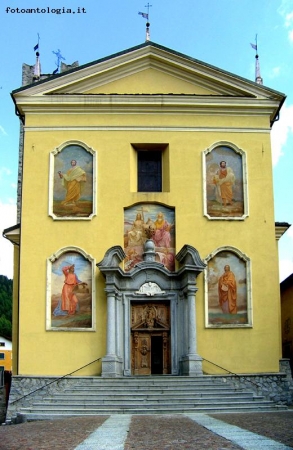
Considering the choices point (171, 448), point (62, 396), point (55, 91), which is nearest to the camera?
point (171, 448)

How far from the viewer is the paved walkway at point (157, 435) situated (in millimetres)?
10148

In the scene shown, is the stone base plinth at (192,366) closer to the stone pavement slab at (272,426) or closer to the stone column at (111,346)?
the stone column at (111,346)

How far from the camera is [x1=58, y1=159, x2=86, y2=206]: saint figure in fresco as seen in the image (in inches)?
894

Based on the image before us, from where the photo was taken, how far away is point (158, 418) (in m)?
16.0

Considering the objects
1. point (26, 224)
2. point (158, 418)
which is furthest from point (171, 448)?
point (26, 224)

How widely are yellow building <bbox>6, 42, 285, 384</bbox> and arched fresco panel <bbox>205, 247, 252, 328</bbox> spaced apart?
0.03m

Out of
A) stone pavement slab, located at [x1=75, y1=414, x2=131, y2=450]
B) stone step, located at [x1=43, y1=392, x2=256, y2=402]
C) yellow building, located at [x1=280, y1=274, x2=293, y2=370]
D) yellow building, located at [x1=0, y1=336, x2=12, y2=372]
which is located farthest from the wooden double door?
yellow building, located at [x1=0, y1=336, x2=12, y2=372]

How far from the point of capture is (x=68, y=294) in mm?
22000

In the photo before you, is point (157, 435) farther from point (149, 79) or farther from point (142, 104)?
point (149, 79)

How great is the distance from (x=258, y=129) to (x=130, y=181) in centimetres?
468

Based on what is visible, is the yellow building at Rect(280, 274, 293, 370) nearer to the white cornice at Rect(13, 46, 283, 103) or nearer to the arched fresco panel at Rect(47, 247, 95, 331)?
the white cornice at Rect(13, 46, 283, 103)

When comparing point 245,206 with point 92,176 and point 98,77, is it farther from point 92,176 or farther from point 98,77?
point 98,77

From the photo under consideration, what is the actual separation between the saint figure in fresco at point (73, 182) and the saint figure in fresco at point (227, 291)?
5368mm

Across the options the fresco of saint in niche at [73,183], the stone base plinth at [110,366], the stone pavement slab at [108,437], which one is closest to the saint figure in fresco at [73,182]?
the fresco of saint in niche at [73,183]
